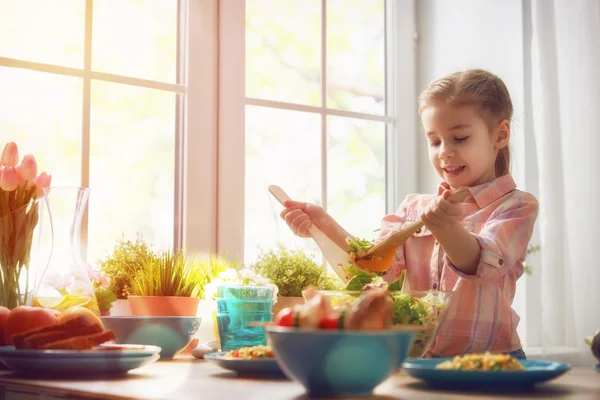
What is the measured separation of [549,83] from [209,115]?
0.99 m

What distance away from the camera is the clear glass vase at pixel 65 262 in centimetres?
130

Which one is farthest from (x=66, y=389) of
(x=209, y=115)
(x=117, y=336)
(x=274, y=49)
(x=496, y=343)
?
(x=274, y=49)

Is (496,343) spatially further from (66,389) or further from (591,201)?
(66,389)

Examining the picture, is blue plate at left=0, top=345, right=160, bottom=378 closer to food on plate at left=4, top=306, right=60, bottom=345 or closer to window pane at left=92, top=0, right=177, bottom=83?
food on plate at left=4, top=306, right=60, bottom=345

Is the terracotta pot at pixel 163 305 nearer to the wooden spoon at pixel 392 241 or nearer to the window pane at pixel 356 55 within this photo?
the wooden spoon at pixel 392 241

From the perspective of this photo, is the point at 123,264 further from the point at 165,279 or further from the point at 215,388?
the point at 215,388

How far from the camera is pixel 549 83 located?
90.5 inches

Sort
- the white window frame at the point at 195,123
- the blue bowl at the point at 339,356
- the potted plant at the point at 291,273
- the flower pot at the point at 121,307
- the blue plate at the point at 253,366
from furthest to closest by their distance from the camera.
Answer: the white window frame at the point at 195,123 < the potted plant at the point at 291,273 < the flower pot at the point at 121,307 < the blue plate at the point at 253,366 < the blue bowl at the point at 339,356

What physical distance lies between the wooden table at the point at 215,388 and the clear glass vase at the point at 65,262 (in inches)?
8.0

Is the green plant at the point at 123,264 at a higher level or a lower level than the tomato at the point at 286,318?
higher

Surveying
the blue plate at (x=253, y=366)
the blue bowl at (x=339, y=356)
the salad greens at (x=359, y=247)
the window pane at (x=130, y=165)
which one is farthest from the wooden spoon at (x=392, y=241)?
the window pane at (x=130, y=165)

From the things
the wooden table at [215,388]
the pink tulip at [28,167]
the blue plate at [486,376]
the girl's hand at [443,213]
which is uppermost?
the pink tulip at [28,167]

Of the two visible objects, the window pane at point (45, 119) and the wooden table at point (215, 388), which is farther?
the window pane at point (45, 119)

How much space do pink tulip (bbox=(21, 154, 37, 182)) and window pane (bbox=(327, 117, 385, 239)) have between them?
1.17 meters
